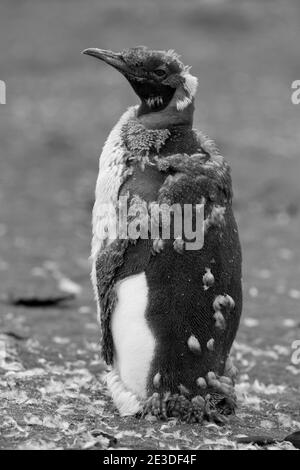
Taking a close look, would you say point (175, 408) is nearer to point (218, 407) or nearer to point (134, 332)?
point (218, 407)

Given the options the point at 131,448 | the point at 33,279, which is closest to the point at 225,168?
the point at 131,448

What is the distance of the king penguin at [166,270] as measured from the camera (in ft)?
17.5

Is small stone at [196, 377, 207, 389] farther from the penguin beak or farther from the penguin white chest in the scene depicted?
the penguin beak

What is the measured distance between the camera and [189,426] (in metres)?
5.27

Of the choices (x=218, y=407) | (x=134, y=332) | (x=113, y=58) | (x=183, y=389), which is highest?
(x=113, y=58)

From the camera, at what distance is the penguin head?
5.62 meters

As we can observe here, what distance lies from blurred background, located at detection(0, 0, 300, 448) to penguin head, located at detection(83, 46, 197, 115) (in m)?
2.83

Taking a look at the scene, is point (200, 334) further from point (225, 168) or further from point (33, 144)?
point (33, 144)

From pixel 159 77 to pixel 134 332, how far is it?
5.37 ft

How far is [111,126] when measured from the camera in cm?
1725

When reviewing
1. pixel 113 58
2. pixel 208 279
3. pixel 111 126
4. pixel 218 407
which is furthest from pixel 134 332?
pixel 111 126

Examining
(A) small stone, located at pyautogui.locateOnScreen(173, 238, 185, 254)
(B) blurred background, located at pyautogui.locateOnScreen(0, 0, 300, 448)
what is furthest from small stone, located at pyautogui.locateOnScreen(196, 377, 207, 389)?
(B) blurred background, located at pyautogui.locateOnScreen(0, 0, 300, 448)

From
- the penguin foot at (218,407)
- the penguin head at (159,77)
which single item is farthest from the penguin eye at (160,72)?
the penguin foot at (218,407)
